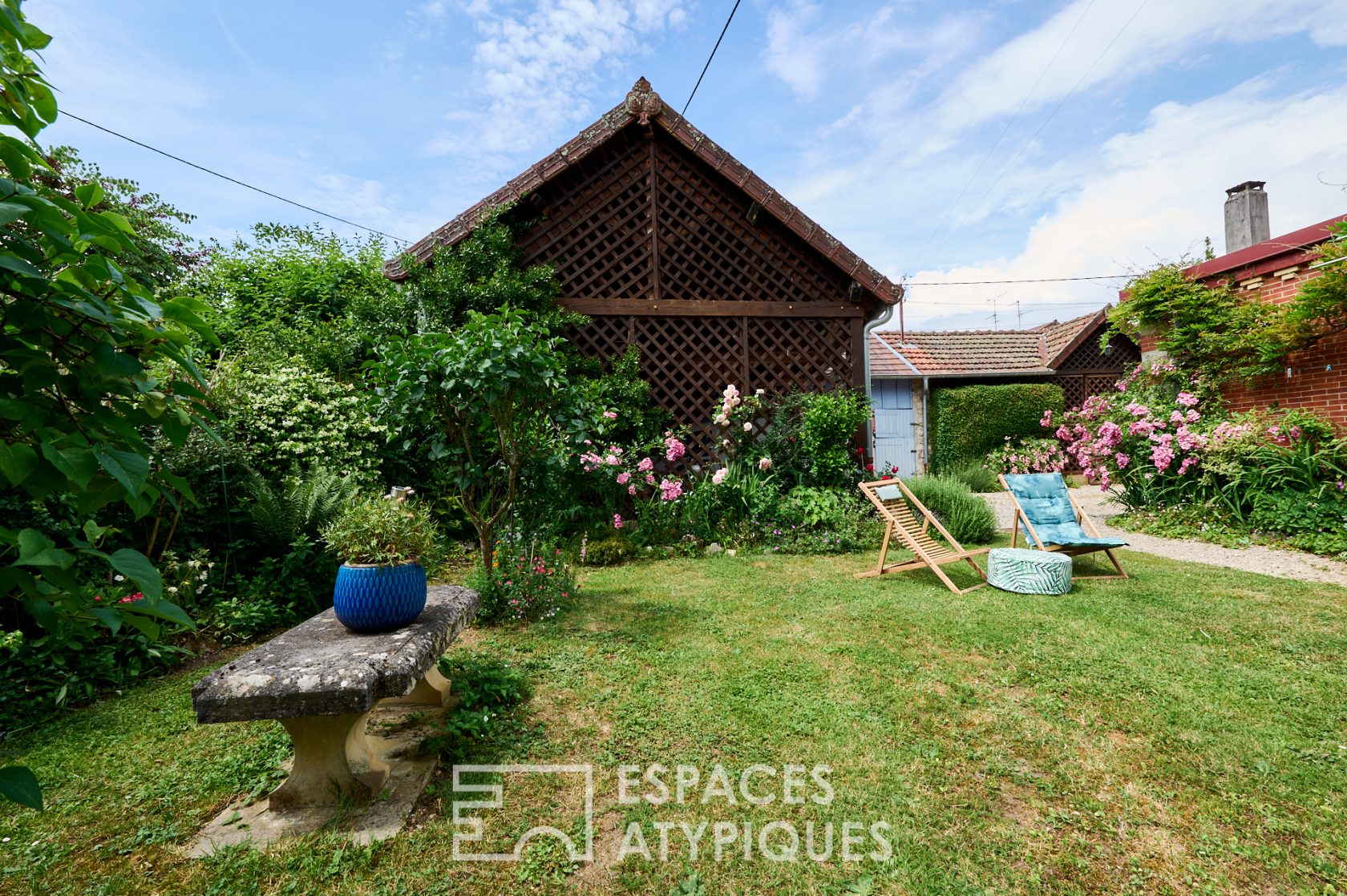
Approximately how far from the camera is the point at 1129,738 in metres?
2.60

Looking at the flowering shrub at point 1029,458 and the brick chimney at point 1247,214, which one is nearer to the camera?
the brick chimney at point 1247,214

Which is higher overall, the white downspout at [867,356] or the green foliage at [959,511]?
the white downspout at [867,356]

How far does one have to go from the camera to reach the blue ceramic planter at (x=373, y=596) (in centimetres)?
245

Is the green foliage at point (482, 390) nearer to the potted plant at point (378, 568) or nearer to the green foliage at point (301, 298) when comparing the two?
the potted plant at point (378, 568)

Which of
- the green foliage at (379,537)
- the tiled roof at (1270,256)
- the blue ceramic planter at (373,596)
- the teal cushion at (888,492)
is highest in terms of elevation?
the tiled roof at (1270,256)

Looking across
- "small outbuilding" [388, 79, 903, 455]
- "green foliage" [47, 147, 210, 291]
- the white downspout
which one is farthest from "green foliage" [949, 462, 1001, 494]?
"green foliage" [47, 147, 210, 291]

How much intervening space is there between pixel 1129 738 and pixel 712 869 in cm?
201

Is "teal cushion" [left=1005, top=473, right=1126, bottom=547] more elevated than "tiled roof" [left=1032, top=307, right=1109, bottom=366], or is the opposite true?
"tiled roof" [left=1032, top=307, right=1109, bottom=366]

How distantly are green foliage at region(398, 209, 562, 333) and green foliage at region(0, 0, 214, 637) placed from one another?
19.2ft

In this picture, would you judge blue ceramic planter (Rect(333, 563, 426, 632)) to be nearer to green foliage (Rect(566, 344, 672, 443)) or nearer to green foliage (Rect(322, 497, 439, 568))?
green foliage (Rect(322, 497, 439, 568))

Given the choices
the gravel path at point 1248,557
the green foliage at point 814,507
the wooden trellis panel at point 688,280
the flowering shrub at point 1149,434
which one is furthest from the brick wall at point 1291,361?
the green foliage at point 814,507

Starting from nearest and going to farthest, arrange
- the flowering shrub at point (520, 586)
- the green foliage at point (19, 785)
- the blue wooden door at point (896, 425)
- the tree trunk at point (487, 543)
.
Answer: the green foliage at point (19, 785) < the flowering shrub at point (520, 586) < the tree trunk at point (487, 543) < the blue wooden door at point (896, 425)

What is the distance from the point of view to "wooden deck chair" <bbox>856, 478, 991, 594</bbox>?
206 inches

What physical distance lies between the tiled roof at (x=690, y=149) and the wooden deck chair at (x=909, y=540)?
313 cm
